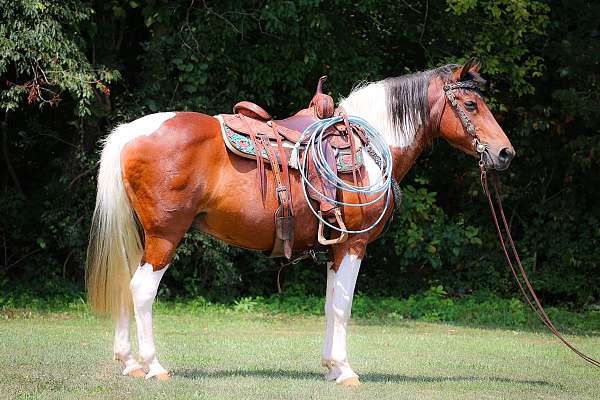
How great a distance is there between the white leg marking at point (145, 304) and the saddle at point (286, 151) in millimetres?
868

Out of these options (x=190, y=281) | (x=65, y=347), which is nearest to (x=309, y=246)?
(x=65, y=347)

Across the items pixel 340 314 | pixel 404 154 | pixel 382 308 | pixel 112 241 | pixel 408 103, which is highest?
pixel 408 103

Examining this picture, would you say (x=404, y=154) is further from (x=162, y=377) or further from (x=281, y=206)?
(x=162, y=377)

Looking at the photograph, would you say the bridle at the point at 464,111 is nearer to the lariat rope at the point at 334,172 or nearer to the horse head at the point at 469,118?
the horse head at the point at 469,118

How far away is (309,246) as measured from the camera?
20.2ft

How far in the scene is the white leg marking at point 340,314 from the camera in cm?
591

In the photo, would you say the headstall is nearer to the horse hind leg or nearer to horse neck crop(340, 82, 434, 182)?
horse neck crop(340, 82, 434, 182)

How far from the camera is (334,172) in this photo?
597cm

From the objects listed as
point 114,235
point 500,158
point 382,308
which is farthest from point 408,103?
point 382,308

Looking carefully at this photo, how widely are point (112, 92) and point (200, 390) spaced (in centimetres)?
730

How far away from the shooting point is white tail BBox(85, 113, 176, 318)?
18.9ft

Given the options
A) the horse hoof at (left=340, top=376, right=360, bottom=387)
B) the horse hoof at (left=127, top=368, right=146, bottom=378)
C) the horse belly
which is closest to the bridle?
the horse belly

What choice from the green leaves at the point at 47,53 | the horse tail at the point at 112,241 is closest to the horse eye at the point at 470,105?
the horse tail at the point at 112,241

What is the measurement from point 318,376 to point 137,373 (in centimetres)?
130
